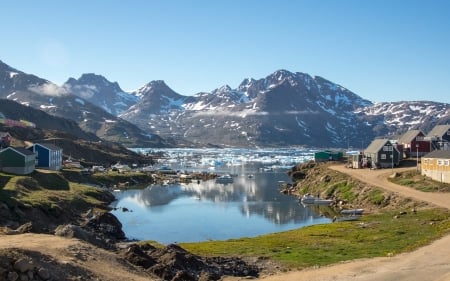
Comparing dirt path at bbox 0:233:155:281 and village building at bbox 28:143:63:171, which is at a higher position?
village building at bbox 28:143:63:171

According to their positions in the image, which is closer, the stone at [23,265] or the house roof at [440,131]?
the stone at [23,265]

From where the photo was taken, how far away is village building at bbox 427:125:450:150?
397 ft

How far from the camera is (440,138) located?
405ft

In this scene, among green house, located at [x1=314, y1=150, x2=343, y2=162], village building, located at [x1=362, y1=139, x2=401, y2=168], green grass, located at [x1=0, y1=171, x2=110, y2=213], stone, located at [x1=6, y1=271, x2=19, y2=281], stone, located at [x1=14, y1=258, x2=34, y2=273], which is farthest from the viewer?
green house, located at [x1=314, y1=150, x2=343, y2=162]

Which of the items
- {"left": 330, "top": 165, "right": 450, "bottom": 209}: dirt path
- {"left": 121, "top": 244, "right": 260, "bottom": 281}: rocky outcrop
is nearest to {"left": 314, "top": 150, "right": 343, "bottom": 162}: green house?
{"left": 330, "top": 165, "right": 450, "bottom": 209}: dirt path

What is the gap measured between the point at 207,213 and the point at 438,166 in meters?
37.2

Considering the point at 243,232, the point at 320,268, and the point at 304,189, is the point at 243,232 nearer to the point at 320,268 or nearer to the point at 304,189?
the point at 320,268

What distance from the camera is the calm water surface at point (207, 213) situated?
6425 cm

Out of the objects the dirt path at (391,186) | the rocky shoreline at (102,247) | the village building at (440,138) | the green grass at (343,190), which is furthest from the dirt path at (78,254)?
the village building at (440,138)

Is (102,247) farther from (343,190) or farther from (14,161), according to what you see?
(343,190)

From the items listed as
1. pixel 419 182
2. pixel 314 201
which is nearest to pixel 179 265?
pixel 314 201

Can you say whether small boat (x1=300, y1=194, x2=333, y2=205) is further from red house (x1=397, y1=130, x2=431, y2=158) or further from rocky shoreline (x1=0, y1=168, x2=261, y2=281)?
red house (x1=397, y1=130, x2=431, y2=158)

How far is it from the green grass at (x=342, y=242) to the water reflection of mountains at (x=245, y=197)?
18.2 m

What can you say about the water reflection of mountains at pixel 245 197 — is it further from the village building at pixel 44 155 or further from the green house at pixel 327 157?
the green house at pixel 327 157
